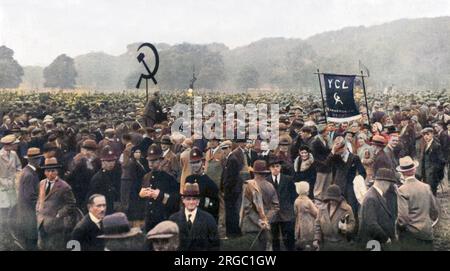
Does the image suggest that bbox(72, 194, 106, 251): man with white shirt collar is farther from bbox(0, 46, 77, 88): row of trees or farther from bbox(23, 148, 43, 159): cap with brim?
bbox(0, 46, 77, 88): row of trees

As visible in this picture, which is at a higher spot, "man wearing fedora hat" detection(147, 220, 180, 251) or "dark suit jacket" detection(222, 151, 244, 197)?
"dark suit jacket" detection(222, 151, 244, 197)

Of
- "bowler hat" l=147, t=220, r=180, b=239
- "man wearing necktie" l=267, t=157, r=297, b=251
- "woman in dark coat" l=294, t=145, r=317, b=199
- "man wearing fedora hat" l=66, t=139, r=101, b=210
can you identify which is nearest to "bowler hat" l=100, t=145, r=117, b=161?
"man wearing fedora hat" l=66, t=139, r=101, b=210

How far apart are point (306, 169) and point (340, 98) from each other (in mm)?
1390

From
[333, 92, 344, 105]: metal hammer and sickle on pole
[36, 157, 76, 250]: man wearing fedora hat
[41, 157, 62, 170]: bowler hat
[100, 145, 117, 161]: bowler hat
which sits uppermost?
[333, 92, 344, 105]: metal hammer and sickle on pole

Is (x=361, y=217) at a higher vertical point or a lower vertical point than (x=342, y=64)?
lower

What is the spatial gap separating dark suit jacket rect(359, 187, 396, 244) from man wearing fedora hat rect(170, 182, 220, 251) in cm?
242

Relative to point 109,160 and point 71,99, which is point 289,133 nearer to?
point 109,160

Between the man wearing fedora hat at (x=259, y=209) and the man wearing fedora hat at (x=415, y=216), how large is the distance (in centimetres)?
208

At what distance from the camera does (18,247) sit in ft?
35.0

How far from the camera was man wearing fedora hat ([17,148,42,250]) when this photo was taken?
34.6ft

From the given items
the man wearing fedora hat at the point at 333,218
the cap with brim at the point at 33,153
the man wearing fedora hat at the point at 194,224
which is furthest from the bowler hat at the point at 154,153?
the man wearing fedora hat at the point at 333,218

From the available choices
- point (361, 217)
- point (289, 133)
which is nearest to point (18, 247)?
point (289, 133)

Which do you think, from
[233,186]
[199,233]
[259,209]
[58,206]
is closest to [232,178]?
[233,186]
